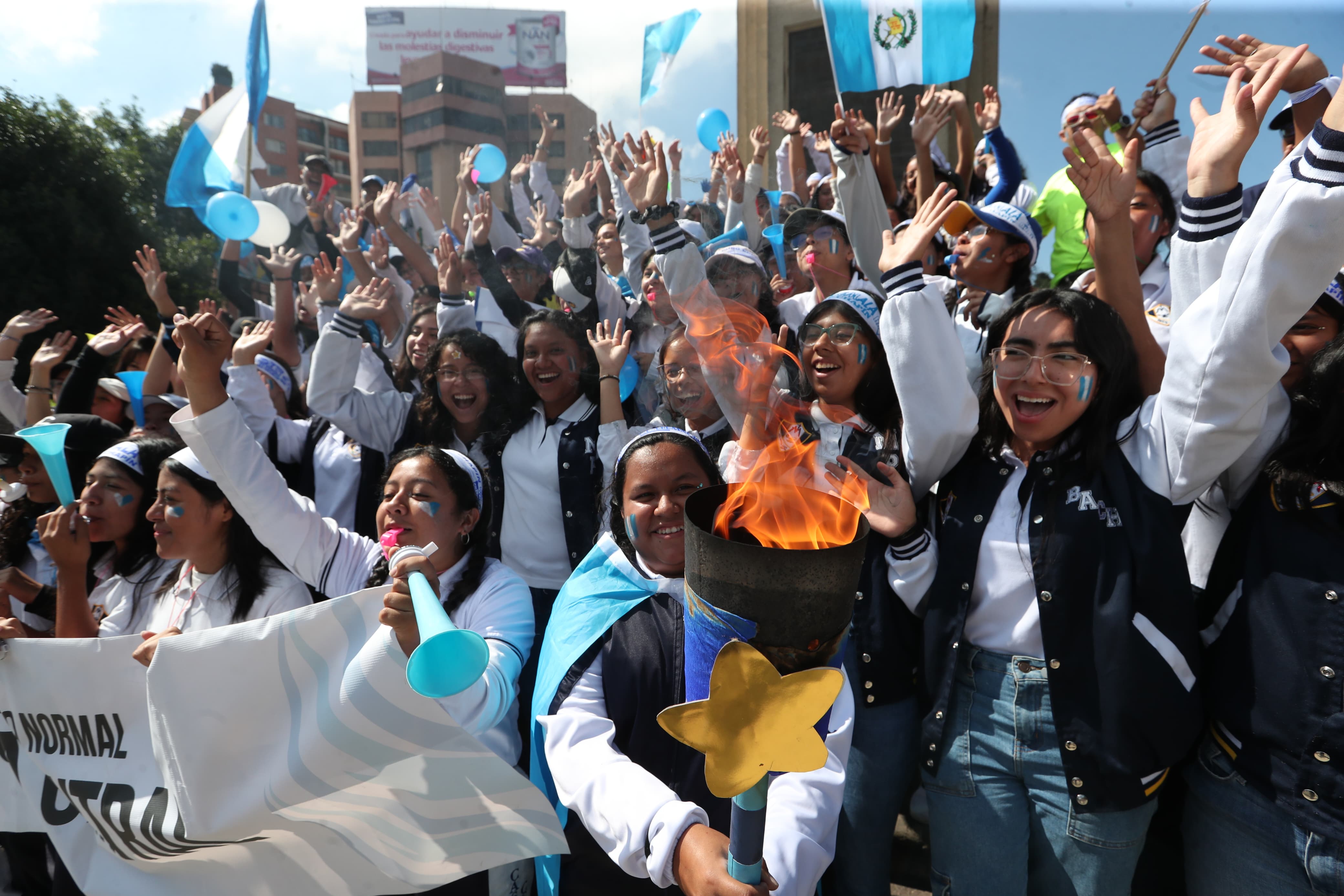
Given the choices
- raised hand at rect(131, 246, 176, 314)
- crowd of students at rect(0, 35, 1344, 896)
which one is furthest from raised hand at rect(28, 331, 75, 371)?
crowd of students at rect(0, 35, 1344, 896)

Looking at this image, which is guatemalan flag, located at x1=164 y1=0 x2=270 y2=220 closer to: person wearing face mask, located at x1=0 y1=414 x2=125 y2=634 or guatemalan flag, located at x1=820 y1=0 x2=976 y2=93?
person wearing face mask, located at x1=0 y1=414 x2=125 y2=634

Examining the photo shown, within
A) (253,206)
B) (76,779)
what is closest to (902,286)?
(76,779)

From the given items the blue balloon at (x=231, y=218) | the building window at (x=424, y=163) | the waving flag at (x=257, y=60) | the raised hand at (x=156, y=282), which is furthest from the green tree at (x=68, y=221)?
the building window at (x=424, y=163)

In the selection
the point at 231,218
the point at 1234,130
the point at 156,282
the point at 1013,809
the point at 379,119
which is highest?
the point at 379,119

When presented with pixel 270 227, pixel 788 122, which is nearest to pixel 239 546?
pixel 788 122

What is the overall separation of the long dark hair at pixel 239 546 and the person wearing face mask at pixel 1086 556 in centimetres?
221

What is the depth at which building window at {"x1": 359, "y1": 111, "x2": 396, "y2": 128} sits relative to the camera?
2766 inches

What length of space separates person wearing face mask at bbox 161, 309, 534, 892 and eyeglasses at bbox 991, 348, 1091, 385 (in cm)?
159

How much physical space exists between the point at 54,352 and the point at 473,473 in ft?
13.9

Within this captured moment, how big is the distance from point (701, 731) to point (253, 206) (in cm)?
774

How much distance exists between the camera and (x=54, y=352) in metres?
5.45

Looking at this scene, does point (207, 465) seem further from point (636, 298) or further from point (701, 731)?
point (636, 298)

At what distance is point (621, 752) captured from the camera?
6.61 feet

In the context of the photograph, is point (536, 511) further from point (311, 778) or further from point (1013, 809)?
point (1013, 809)
